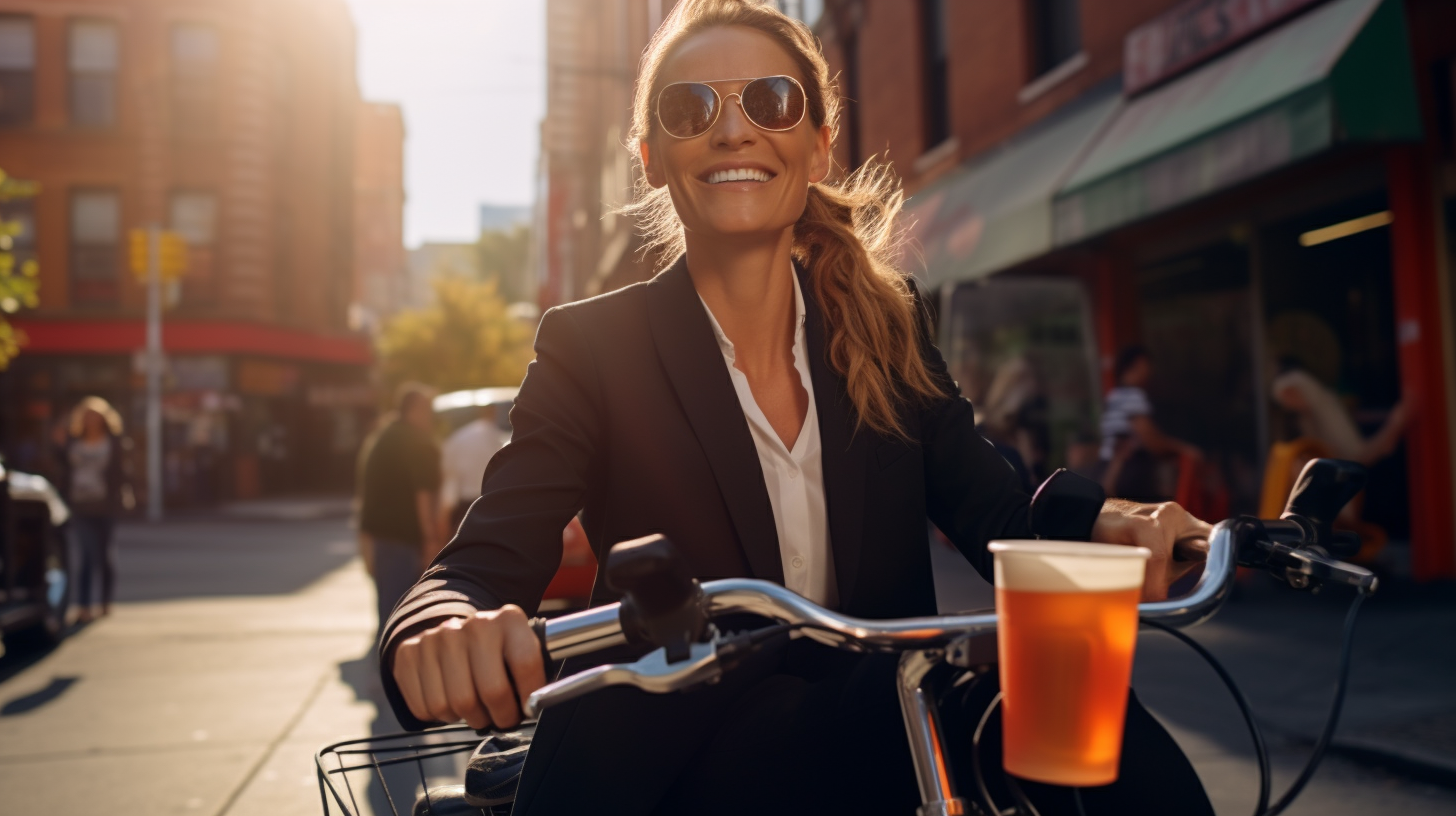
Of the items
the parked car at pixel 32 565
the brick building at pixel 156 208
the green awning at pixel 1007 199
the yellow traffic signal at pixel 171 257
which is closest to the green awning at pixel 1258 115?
the green awning at pixel 1007 199

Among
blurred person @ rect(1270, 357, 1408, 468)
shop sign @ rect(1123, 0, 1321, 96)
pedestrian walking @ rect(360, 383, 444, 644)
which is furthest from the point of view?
shop sign @ rect(1123, 0, 1321, 96)

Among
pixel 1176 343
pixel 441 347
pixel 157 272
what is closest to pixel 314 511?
pixel 157 272

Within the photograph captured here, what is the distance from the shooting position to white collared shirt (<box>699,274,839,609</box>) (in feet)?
6.24

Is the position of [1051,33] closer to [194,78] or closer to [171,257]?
[171,257]

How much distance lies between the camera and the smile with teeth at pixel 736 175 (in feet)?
6.79

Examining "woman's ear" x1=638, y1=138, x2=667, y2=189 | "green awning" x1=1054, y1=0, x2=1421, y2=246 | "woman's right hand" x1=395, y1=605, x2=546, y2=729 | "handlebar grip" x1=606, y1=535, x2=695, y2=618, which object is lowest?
"woman's right hand" x1=395, y1=605, x2=546, y2=729

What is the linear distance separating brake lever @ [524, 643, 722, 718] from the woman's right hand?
8 cm

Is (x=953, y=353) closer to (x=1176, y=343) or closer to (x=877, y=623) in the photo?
(x=1176, y=343)

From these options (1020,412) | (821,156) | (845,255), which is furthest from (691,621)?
(1020,412)

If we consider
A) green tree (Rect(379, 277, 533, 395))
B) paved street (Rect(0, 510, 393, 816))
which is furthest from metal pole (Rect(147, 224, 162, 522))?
green tree (Rect(379, 277, 533, 395))

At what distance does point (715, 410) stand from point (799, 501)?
19 cm

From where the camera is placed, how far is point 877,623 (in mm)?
1285

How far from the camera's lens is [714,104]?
2.04m

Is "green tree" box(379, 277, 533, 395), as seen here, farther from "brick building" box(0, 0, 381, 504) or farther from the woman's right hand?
the woman's right hand
